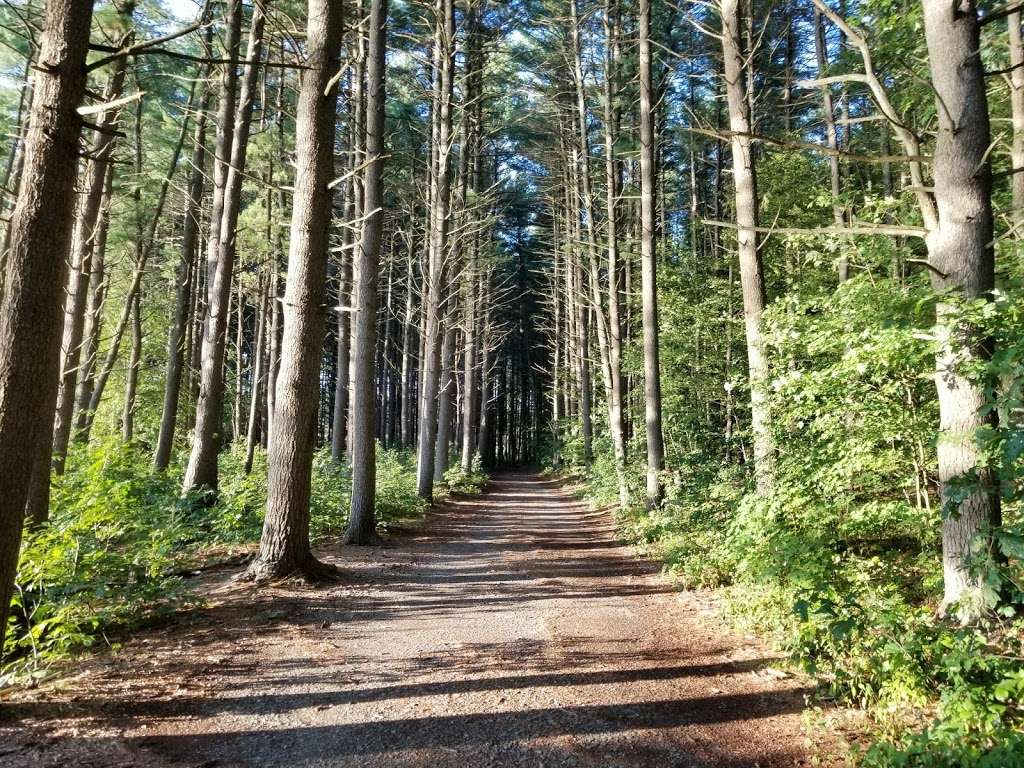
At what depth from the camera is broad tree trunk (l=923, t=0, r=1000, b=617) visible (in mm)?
4086

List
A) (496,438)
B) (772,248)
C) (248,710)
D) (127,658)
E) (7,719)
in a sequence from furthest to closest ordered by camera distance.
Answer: (496,438) → (772,248) → (127,658) → (248,710) → (7,719)

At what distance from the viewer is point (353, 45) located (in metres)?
13.2

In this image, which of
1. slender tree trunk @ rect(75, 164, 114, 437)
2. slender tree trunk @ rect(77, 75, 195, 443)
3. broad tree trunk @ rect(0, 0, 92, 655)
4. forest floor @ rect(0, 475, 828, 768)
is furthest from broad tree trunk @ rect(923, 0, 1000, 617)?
slender tree trunk @ rect(77, 75, 195, 443)

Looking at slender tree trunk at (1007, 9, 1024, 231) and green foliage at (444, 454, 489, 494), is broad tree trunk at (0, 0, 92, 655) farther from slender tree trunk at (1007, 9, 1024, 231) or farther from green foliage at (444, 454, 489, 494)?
green foliage at (444, 454, 489, 494)

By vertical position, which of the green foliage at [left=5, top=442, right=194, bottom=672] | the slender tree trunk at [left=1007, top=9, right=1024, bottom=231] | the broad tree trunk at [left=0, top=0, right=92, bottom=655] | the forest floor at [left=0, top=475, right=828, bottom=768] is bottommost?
the forest floor at [left=0, top=475, right=828, bottom=768]

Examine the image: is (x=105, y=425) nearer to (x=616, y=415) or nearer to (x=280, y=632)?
(x=616, y=415)

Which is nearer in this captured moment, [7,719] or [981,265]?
[7,719]

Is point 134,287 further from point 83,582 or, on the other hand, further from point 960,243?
point 960,243

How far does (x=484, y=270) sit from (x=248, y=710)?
19626 mm

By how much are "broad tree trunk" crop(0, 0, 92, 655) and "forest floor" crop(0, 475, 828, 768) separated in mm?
946

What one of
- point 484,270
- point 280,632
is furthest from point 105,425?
point 280,632

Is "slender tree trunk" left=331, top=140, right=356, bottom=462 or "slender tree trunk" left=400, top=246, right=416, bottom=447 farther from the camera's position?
"slender tree trunk" left=400, top=246, right=416, bottom=447

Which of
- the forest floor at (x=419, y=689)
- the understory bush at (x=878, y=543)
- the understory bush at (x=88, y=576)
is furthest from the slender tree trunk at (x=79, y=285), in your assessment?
the understory bush at (x=878, y=543)

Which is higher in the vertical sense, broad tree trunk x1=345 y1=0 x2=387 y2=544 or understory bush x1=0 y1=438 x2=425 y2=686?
broad tree trunk x1=345 y1=0 x2=387 y2=544
